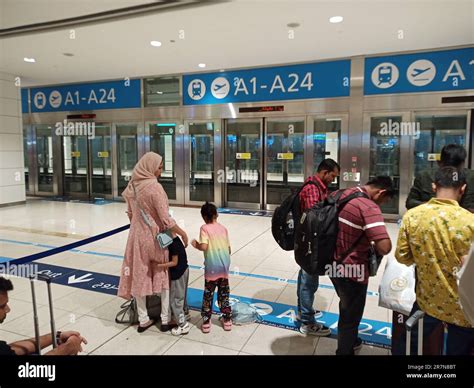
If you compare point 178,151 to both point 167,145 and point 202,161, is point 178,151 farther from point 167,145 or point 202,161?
point 202,161

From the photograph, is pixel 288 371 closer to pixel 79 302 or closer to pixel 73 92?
pixel 79 302

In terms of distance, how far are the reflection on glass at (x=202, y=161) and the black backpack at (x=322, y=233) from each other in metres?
6.97

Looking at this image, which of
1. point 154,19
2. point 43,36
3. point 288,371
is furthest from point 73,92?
point 288,371

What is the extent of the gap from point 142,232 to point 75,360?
112 centimetres

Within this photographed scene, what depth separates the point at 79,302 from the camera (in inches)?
140

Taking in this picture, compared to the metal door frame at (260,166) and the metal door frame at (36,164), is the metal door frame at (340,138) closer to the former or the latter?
the metal door frame at (260,166)

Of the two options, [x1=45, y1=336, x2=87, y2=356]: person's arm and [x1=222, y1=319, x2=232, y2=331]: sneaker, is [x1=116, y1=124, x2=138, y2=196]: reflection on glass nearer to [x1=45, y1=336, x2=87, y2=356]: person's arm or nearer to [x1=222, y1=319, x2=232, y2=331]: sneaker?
[x1=222, y1=319, x2=232, y2=331]: sneaker

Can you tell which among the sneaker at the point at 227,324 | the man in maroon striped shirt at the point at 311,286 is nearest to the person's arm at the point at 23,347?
the sneaker at the point at 227,324

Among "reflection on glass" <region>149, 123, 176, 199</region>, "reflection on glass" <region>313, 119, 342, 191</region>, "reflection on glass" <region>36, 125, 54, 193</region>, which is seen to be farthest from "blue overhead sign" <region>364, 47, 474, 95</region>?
"reflection on glass" <region>36, 125, 54, 193</region>

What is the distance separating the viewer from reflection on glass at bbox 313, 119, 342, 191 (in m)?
8.02

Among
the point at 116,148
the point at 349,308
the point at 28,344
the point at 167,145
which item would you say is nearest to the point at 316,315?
the point at 349,308

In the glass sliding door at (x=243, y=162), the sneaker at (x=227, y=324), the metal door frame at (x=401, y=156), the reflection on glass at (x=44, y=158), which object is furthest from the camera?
the reflection on glass at (x=44, y=158)

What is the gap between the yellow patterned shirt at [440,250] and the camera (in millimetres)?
1759

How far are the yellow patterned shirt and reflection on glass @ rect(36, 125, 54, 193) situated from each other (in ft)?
38.9
